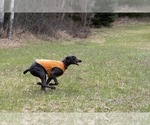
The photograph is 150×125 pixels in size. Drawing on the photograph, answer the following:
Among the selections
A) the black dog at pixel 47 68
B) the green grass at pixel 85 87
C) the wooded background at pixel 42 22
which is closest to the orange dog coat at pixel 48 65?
the black dog at pixel 47 68

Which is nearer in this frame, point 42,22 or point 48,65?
point 48,65

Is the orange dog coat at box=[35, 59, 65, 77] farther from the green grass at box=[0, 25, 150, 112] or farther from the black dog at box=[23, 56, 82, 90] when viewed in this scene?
the green grass at box=[0, 25, 150, 112]

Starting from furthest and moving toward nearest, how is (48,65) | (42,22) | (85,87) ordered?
(42,22)
(85,87)
(48,65)

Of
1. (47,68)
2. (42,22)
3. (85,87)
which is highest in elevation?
(47,68)

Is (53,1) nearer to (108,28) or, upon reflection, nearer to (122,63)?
(122,63)

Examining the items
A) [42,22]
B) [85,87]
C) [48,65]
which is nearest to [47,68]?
[48,65]

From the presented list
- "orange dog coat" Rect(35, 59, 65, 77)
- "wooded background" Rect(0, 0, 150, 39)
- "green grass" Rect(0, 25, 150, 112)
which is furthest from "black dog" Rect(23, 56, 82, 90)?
"wooded background" Rect(0, 0, 150, 39)

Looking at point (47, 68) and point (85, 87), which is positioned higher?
point (47, 68)

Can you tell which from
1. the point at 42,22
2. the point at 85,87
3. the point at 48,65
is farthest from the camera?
the point at 42,22

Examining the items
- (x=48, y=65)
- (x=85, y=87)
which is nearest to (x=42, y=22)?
(x=85, y=87)

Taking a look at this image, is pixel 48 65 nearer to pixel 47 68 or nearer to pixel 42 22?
pixel 47 68

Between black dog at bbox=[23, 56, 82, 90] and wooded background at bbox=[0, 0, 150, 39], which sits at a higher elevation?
black dog at bbox=[23, 56, 82, 90]

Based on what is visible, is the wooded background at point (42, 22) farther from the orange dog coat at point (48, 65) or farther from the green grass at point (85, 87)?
the orange dog coat at point (48, 65)

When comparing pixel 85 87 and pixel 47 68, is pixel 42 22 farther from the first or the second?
pixel 47 68
